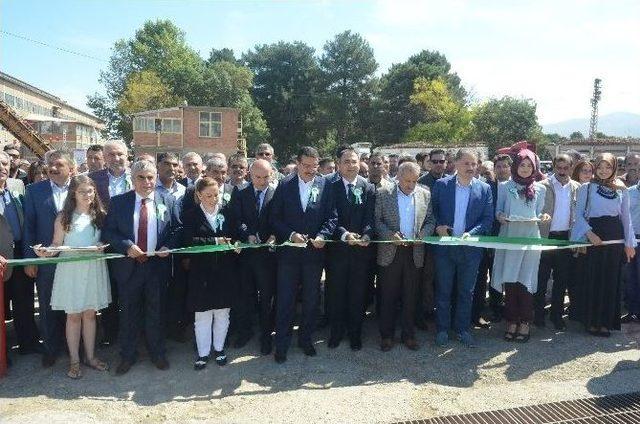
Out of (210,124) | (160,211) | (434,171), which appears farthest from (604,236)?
(210,124)

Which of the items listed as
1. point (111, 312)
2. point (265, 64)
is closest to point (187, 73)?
point (265, 64)

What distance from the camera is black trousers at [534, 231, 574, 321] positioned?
622 cm

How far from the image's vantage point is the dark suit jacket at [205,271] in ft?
16.1

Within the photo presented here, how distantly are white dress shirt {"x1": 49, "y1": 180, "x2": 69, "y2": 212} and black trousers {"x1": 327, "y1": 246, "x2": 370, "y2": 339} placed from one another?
2835mm

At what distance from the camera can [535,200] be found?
5.77m

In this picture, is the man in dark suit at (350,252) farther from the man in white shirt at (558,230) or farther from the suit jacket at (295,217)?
the man in white shirt at (558,230)

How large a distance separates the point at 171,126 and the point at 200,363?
37565mm

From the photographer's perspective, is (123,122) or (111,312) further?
(123,122)

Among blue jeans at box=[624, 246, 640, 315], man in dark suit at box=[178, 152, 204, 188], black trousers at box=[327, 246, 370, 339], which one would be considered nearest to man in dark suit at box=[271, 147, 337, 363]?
black trousers at box=[327, 246, 370, 339]

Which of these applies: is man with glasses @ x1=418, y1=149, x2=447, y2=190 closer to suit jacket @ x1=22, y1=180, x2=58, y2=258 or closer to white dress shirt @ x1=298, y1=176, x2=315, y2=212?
white dress shirt @ x1=298, y1=176, x2=315, y2=212

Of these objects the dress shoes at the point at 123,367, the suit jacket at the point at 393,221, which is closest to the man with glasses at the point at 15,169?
the dress shoes at the point at 123,367

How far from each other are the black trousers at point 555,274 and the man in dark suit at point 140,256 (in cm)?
446

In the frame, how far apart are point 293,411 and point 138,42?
58.2 meters

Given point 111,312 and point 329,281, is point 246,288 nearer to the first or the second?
point 329,281
